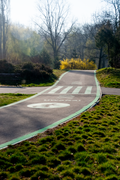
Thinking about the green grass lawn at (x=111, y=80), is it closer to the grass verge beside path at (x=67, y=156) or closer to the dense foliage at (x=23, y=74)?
the dense foliage at (x=23, y=74)

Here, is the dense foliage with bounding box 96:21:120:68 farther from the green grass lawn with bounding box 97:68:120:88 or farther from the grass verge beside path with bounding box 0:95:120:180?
the grass verge beside path with bounding box 0:95:120:180

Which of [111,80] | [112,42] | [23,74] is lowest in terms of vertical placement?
[111,80]

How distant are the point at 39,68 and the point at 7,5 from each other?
23.1m

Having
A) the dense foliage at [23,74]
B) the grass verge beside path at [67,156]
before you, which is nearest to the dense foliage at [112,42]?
the dense foliage at [23,74]

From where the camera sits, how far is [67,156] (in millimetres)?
3242

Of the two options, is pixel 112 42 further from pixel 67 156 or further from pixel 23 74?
pixel 67 156

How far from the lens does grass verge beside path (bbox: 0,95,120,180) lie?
2660 millimetres

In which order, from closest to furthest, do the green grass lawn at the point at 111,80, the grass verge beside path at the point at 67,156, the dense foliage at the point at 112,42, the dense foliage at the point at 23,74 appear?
1. the grass verge beside path at the point at 67,156
2. the green grass lawn at the point at 111,80
3. the dense foliage at the point at 23,74
4. the dense foliage at the point at 112,42

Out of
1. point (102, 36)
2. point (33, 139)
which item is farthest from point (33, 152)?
point (102, 36)

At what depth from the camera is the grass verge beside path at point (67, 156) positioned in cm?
266

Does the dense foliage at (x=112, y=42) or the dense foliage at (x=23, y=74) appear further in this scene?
the dense foliage at (x=112, y=42)

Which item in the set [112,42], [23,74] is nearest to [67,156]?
[23,74]

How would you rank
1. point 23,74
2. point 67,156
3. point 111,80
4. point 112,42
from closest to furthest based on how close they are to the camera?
point 67,156 → point 111,80 → point 23,74 → point 112,42

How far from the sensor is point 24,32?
51.7m
